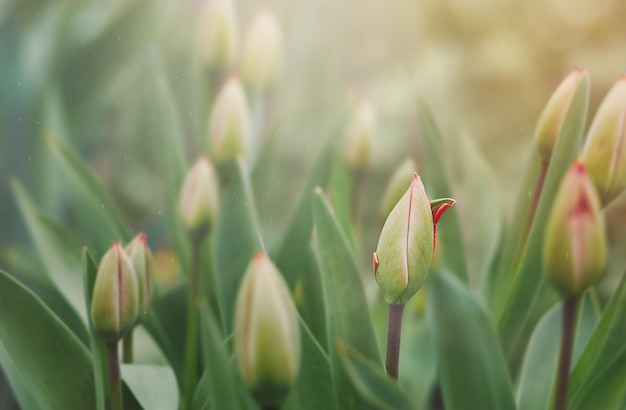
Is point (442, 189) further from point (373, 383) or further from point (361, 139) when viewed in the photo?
point (373, 383)

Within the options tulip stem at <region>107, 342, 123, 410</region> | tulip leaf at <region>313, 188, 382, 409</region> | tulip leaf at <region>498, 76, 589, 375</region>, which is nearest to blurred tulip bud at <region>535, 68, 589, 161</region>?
tulip leaf at <region>498, 76, 589, 375</region>

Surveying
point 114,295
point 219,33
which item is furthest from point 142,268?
point 219,33

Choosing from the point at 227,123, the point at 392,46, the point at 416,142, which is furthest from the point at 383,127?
the point at 227,123

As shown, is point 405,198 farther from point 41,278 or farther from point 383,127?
point 383,127

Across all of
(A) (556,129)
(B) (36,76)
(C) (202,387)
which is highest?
(B) (36,76)

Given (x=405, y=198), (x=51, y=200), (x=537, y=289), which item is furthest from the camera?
(x=51, y=200)

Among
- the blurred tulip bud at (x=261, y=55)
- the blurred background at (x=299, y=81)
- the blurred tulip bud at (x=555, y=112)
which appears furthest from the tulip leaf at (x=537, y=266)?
the blurred tulip bud at (x=261, y=55)
